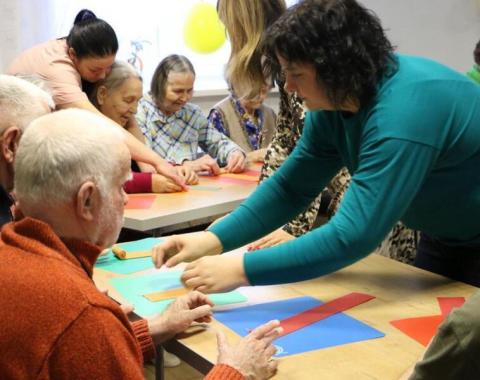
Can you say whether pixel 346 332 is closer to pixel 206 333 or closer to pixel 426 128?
pixel 206 333

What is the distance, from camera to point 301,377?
1117 millimetres

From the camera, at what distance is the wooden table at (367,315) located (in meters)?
1.15

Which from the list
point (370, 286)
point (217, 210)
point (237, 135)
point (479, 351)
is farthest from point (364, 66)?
point (237, 135)

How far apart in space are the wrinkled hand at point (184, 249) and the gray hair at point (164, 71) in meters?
1.90

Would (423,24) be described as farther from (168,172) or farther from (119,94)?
(168,172)

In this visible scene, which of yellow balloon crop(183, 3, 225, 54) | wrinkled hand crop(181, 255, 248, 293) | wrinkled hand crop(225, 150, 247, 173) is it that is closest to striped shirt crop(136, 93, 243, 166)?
wrinkled hand crop(225, 150, 247, 173)

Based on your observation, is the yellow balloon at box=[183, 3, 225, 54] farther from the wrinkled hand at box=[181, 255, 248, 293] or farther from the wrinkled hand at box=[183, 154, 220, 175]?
the wrinkled hand at box=[181, 255, 248, 293]

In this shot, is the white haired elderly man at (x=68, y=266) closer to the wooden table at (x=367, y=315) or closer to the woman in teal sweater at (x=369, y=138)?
the wooden table at (x=367, y=315)

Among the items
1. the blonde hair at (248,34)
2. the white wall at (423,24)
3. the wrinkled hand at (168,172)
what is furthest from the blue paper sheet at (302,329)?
the white wall at (423,24)

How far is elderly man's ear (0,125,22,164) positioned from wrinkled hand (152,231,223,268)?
0.41 meters

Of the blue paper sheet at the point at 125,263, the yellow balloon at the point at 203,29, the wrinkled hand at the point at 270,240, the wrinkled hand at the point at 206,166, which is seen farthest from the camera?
the yellow balloon at the point at 203,29

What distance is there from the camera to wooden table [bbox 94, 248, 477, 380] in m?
1.15

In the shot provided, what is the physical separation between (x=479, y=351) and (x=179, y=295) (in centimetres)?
90

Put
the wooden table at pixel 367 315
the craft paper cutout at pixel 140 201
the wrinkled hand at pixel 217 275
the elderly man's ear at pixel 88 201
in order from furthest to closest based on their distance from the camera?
1. the craft paper cutout at pixel 140 201
2. the wrinkled hand at pixel 217 275
3. the wooden table at pixel 367 315
4. the elderly man's ear at pixel 88 201
